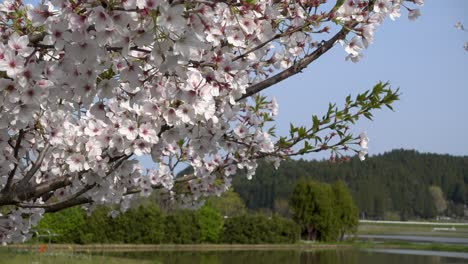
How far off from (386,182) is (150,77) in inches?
4457

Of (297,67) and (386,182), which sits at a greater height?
(386,182)

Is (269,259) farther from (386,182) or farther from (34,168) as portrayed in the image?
(386,182)

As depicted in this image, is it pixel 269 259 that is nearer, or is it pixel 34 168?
pixel 34 168

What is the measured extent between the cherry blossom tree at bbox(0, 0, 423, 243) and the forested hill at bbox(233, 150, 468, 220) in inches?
2827

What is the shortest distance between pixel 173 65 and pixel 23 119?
64 centimetres

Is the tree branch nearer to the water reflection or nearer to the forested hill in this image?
the water reflection

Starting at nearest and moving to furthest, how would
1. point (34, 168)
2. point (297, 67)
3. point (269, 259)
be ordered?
1. point (297, 67)
2. point (34, 168)
3. point (269, 259)

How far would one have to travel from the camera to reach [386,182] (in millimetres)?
111438

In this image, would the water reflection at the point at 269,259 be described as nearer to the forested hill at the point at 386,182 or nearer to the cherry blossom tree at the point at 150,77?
the cherry blossom tree at the point at 150,77

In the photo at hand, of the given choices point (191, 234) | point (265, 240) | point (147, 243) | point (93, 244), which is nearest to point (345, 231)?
point (265, 240)

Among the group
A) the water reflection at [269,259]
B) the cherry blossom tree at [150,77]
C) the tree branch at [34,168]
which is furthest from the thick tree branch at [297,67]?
the water reflection at [269,259]

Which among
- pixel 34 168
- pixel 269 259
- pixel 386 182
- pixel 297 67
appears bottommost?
pixel 269 259

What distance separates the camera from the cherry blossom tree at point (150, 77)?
1.88 metres

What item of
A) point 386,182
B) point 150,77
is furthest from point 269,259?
point 386,182
